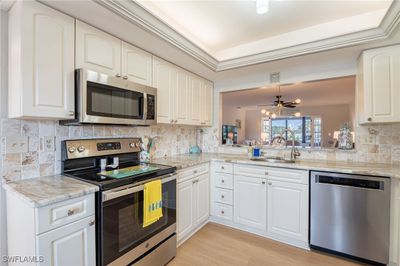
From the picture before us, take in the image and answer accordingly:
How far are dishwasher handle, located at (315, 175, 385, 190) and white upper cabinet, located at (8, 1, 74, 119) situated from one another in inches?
94.2

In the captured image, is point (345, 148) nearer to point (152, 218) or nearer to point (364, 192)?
point (364, 192)

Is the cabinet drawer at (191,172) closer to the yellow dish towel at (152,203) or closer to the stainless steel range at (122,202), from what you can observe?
the stainless steel range at (122,202)

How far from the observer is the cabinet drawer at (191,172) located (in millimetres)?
2172

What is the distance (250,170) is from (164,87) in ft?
4.79

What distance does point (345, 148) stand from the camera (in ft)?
8.27

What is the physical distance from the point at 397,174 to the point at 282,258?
4.26 ft

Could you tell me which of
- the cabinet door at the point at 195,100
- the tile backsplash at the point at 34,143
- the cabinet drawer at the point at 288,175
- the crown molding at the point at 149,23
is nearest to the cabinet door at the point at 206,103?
the cabinet door at the point at 195,100

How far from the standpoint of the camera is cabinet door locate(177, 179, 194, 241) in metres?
2.16

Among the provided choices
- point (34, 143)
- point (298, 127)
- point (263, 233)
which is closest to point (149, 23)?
point (34, 143)

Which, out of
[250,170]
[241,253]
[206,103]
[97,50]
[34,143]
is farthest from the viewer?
[206,103]

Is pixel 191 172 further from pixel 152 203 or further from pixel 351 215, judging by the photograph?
pixel 351 215

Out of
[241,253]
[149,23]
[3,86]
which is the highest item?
[149,23]

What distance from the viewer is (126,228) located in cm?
150

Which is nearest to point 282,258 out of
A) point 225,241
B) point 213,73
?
point 225,241
